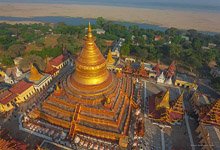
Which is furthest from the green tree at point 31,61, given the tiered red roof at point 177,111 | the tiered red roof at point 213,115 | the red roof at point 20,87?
the tiered red roof at point 213,115

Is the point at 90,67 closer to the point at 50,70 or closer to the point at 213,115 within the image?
the point at 50,70

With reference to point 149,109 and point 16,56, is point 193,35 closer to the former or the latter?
point 149,109

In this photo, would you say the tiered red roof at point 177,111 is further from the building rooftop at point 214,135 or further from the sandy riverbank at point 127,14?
the sandy riverbank at point 127,14

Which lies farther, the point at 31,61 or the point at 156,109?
the point at 31,61

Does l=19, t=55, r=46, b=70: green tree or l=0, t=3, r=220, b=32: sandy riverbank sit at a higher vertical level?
l=0, t=3, r=220, b=32: sandy riverbank

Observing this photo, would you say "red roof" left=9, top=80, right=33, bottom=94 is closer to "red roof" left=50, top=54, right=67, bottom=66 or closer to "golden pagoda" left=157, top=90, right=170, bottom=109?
"red roof" left=50, top=54, right=67, bottom=66

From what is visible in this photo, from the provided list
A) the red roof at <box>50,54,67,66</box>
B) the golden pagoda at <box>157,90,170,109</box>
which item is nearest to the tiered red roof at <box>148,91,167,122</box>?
the golden pagoda at <box>157,90,170,109</box>

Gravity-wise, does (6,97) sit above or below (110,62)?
below

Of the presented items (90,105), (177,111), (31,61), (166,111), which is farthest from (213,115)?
(31,61)
